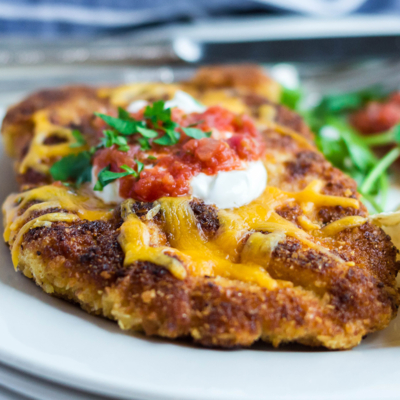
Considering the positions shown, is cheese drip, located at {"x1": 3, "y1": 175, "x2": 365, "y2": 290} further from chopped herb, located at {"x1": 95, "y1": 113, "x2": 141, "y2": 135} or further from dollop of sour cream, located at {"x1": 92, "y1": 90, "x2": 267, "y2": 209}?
chopped herb, located at {"x1": 95, "y1": 113, "x2": 141, "y2": 135}

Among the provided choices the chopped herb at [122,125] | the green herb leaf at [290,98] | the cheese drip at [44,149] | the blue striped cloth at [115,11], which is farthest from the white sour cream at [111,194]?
the blue striped cloth at [115,11]

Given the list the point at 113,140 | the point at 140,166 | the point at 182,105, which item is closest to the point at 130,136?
the point at 113,140

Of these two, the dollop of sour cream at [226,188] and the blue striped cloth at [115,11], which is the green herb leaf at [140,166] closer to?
the dollop of sour cream at [226,188]

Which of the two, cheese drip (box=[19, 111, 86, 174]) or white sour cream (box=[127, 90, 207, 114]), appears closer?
cheese drip (box=[19, 111, 86, 174])

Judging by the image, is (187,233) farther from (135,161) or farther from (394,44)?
(394,44)

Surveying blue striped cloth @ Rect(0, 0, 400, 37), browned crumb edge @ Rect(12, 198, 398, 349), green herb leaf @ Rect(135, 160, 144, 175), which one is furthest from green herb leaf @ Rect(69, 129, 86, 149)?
blue striped cloth @ Rect(0, 0, 400, 37)

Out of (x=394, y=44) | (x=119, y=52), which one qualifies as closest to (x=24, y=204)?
(x=119, y=52)

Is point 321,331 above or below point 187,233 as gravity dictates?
below
